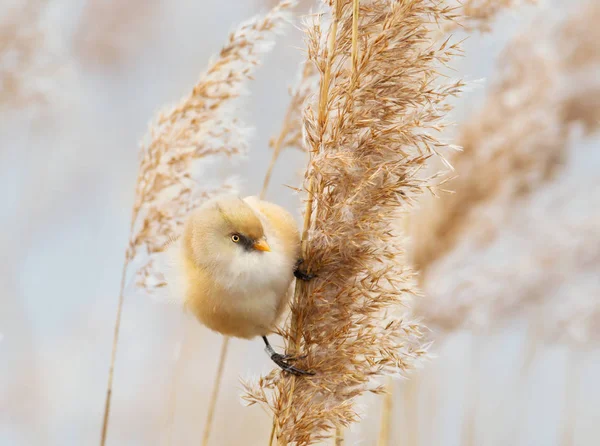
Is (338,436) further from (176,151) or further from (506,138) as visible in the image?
(506,138)

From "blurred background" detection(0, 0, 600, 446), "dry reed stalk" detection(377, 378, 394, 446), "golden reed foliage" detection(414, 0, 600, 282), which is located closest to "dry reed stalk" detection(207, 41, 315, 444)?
"blurred background" detection(0, 0, 600, 446)

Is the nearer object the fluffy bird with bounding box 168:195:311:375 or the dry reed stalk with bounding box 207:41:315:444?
the fluffy bird with bounding box 168:195:311:375

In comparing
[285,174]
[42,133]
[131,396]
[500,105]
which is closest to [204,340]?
[131,396]

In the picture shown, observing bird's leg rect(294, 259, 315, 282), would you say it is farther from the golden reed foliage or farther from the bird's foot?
the golden reed foliage

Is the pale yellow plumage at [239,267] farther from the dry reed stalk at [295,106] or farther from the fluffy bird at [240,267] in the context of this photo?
the dry reed stalk at [295,106]

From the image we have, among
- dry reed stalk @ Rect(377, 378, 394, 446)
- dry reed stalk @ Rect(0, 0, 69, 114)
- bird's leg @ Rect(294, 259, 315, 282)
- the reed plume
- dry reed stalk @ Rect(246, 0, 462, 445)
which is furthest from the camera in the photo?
dry reed stalk @ Rect(0, 0, 69, 114)

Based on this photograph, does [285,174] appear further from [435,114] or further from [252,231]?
[435,114]

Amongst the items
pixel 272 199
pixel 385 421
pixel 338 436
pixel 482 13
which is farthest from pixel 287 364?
pixel 272 199

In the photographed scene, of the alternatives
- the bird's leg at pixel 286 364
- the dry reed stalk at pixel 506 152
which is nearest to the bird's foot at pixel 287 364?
the bird's leg at pixel 286 364
